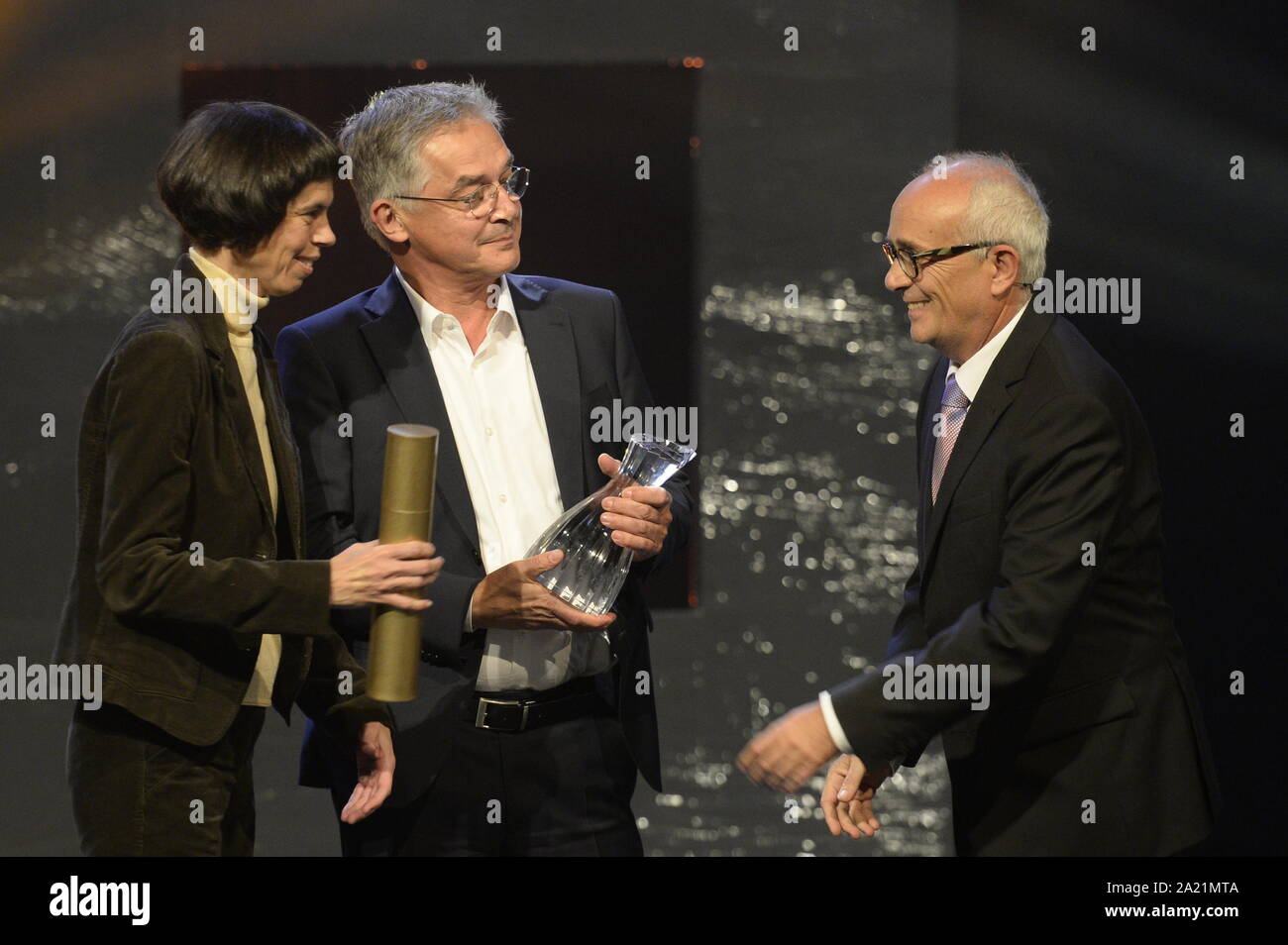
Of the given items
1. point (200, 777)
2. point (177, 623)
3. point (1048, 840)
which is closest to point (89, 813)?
point (200, 777)

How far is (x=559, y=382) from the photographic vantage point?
2.61m

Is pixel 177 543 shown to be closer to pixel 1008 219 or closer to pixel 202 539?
pixel 202 539

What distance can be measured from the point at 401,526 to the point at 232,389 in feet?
1.12

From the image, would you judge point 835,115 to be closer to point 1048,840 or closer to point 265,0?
point 265,0

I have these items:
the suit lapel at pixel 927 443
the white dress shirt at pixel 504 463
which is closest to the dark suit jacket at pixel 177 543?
the white dress shirt at pixel 504 463

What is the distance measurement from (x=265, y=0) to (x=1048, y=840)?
2925 mm

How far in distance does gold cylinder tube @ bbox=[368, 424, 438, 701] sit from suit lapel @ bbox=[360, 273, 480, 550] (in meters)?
0.39

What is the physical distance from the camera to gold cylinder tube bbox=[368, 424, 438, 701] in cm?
204

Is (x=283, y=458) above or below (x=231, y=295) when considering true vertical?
below

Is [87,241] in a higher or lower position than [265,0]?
lower

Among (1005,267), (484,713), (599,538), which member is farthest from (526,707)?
(1005,267)

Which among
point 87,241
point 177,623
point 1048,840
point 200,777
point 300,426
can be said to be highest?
point 87,241

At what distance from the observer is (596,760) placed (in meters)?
2.58

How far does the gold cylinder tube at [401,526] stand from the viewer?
204 cm
